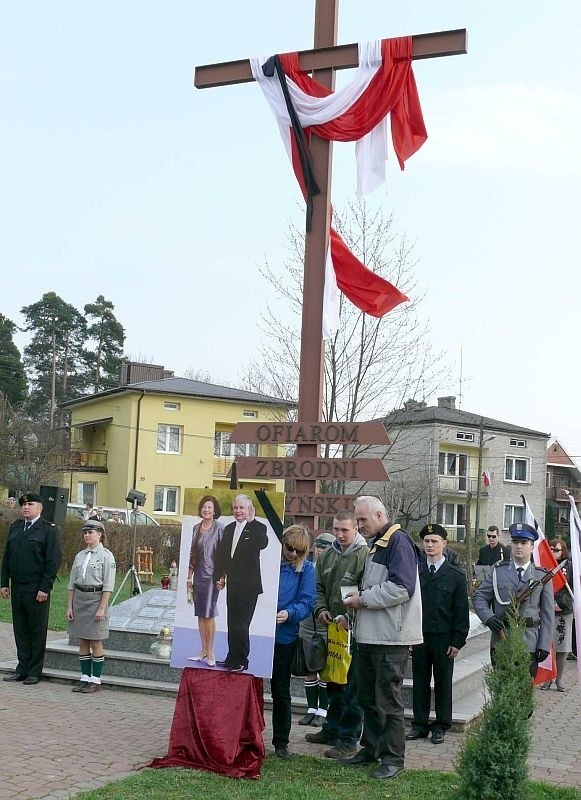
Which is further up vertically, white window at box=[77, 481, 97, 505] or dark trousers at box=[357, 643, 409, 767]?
white window at box=[77, 481, 97, 505]

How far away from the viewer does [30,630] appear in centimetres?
973

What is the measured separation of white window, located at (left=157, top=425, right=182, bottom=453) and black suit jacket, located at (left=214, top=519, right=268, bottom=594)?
39.1 metres

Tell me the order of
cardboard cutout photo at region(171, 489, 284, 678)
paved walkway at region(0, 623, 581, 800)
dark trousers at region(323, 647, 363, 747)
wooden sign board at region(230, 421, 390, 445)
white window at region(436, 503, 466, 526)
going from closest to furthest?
1. paved walkway at region(0, 623, 581, 800)
2. cardboard cutout photo at region(171, 489, 284, 678)
3. dark trousers at region(323, 647, 363, 747)
4. wooden sign board at region(230, 421, 390, 445)
5. white window at region(436, 503, 466, 526)

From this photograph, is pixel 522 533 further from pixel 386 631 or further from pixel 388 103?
pixel 388 103

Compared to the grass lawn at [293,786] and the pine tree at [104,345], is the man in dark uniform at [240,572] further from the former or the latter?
the pine tree at [104,345]

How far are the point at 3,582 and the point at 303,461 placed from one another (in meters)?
3.74

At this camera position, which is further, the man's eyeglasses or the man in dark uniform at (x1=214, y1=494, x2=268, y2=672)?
the man's eyeglasses

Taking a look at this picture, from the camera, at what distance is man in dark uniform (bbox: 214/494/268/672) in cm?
653

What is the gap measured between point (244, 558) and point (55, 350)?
217 ft

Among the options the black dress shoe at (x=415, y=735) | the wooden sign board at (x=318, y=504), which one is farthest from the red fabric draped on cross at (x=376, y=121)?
the black dress shoe at (x=415, y=735)

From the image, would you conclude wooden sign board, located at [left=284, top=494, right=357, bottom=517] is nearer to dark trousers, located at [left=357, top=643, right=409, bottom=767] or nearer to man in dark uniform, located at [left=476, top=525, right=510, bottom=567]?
dark trousers, located at [left=357, top=643, right=409, bottom=767]

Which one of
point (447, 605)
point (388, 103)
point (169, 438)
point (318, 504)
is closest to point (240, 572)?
point (447, 605)

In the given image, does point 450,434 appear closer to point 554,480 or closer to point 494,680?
point 554,480

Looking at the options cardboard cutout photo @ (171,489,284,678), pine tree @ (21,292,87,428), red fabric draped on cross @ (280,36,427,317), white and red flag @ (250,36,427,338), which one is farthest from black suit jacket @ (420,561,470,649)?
pine tree @ (21,292,87,428)
